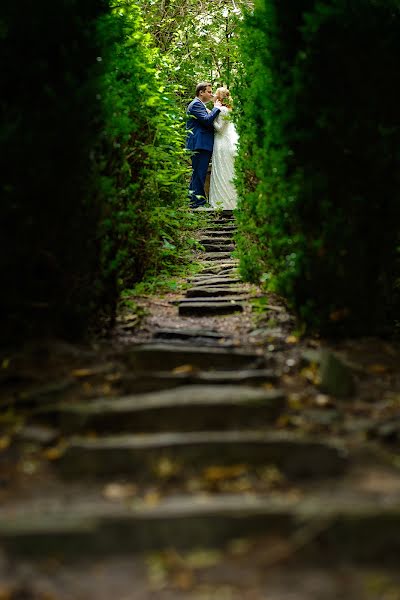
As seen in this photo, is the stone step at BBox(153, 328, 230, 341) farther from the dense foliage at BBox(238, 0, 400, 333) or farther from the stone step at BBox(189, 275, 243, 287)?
the stone step at BBox(189, 275, 243, 287)

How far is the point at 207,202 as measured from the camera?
37.6 ft

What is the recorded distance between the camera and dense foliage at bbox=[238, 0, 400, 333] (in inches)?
156

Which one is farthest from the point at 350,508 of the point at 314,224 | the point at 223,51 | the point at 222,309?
the point at 223,51

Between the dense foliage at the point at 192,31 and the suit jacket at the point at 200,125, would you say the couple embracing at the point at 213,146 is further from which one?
the dense foliage at the point at 192,31

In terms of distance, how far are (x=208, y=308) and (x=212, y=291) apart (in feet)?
2.35

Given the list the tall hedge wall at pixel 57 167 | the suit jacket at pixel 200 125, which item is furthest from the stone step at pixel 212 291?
the suit jacket at pixel 200 125

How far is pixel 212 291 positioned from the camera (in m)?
6.27

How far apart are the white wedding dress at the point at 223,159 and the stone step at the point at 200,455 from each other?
9.17 metres

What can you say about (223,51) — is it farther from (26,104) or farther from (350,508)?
(350,508)

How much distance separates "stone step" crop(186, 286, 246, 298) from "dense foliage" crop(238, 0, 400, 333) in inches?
73.3

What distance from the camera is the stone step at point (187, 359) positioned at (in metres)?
3.75

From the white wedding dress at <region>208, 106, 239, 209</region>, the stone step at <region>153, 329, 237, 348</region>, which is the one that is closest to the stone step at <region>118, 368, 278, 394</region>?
the stone step at <region>153, 329, 237, 348</region>

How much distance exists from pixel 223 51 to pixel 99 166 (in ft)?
31.7

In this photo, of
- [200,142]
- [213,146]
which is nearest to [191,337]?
[200,142]
